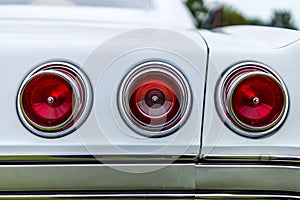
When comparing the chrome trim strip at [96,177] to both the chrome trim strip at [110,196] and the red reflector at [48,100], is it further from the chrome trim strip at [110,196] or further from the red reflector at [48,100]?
the red reflector at [48,100]

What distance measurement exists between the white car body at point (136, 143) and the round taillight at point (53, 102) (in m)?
0.02

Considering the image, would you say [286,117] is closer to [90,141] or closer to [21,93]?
[90,141]

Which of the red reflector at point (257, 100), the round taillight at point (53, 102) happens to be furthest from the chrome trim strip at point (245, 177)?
the round taillight at point (53, 102)

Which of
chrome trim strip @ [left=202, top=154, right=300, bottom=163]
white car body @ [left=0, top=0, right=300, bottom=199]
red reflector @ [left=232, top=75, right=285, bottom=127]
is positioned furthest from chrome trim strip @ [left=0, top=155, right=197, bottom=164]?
red reflector @ [left=232, top=75, right=285, bottom=127]

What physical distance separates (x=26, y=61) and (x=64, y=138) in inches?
9.7

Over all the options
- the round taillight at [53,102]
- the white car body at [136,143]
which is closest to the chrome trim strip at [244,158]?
the white car body at [136,143]

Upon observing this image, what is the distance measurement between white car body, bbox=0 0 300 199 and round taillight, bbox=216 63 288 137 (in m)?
0.02

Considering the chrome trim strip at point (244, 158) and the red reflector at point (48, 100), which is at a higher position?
the red reflector at point (48, 100)

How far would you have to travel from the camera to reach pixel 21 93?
5.20ft

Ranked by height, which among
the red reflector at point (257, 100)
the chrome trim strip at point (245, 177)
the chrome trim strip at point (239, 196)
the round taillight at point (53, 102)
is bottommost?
the chrome trim strip at point (239, 196)

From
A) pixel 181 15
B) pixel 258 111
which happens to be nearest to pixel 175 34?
pixel 258 111

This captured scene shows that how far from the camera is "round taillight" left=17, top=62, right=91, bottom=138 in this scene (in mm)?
1581

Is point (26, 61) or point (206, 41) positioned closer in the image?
point (26, 61)

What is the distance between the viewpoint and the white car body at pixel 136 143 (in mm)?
1579
